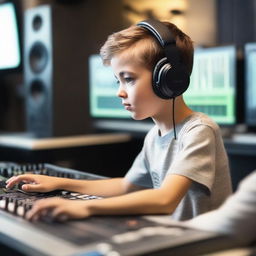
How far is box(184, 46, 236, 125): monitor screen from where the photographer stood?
7.22 feet

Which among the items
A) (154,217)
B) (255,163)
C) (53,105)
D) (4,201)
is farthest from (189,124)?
(53,105)

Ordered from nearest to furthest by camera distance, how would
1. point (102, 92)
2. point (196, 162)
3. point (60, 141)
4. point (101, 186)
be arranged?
point (196, 162) → point (101, 186) → point (60, 141) → point (102, 92)

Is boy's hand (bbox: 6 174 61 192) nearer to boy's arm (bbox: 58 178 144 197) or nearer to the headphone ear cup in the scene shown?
boy's arm (bbox: 58 178 144 197)

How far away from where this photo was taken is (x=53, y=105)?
2.63m

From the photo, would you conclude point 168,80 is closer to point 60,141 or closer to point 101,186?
point 101,186

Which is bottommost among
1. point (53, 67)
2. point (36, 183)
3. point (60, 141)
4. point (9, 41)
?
point (60, 141)

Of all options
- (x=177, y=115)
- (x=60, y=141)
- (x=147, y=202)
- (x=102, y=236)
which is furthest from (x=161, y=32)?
(x=60, y=141)

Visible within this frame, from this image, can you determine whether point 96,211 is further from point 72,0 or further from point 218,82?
point 72,0

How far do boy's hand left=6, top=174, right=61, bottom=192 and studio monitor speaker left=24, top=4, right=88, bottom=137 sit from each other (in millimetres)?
1504

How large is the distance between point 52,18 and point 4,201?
176cm

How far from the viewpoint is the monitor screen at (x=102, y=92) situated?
8.73ft

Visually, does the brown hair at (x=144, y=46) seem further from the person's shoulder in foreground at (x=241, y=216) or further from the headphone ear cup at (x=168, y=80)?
the person's shoulder in foreground at (x=241, y=216)

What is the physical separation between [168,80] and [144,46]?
0.10 metres

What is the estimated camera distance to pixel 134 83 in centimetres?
112
